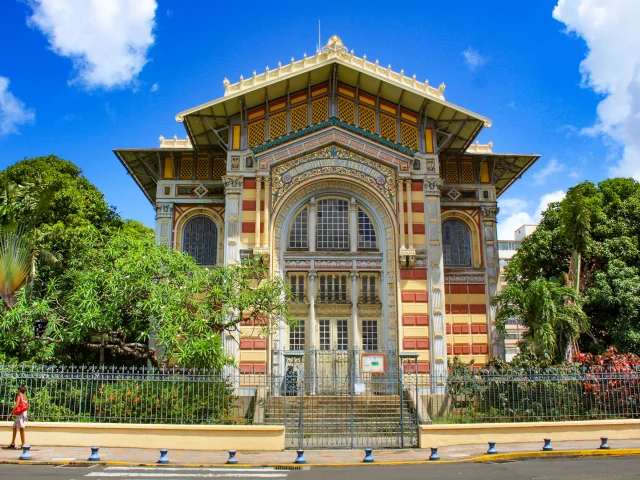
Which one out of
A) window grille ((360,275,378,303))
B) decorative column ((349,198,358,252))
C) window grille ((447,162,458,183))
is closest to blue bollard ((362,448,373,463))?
window grille ((360,275,378,303))

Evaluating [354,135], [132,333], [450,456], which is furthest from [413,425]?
[354,135]

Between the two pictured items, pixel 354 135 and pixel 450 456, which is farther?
pixel 354 135

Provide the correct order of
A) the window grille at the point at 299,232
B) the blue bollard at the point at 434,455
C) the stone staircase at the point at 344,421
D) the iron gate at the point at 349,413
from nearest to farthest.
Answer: the blue bollard at the point at 434,455 → the iron gate at the point at 349,413 → the stone staircase at the point at 344,421 → the window grille at the point at 299,232

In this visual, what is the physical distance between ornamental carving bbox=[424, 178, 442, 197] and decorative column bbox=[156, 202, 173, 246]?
1092 cm

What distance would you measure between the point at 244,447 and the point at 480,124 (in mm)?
15771

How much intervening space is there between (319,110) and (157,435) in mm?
14683

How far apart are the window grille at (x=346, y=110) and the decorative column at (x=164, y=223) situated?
8.38m

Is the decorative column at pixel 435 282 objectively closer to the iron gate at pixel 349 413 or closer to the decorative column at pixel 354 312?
the iron gate at pixel 349 413

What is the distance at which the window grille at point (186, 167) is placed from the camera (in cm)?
2780

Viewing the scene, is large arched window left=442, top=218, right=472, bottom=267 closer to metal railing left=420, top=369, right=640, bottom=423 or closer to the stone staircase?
the stone staircase

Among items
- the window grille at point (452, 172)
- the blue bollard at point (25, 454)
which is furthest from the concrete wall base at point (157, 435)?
the window grille at point (452, 172)

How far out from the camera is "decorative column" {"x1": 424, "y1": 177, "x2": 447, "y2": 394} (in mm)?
23391

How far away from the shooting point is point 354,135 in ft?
82.9

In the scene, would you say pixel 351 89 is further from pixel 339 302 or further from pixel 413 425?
pixel 413 425
